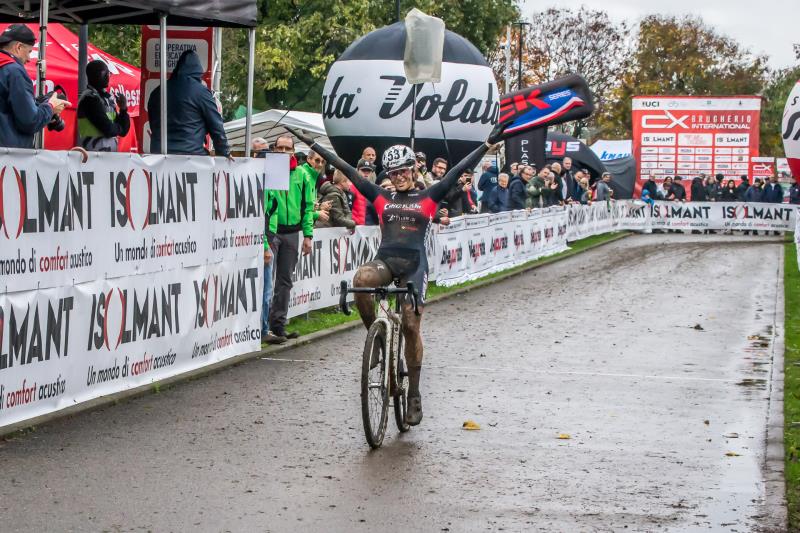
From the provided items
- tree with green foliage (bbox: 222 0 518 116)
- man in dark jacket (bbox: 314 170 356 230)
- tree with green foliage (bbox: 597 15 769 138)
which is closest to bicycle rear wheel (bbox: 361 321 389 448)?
man in dark jacket (bbox: 314 170 356 230)

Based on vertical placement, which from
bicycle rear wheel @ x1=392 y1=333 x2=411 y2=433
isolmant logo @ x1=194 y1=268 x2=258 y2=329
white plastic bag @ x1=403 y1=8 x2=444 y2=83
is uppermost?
white plastic bag @ x1=403 y1=8 x2=444 y2=83

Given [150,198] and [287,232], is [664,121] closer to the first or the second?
[287,232]

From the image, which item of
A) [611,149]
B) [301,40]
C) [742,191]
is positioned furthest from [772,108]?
[301,40]

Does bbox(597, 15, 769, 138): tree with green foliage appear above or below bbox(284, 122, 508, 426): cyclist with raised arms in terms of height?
above

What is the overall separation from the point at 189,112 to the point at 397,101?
16615mm

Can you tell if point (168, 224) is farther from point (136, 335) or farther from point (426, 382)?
point (426, 382)

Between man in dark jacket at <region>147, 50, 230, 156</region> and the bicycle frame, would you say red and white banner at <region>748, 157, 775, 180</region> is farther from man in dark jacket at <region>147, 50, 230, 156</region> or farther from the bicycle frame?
the bicycle frame

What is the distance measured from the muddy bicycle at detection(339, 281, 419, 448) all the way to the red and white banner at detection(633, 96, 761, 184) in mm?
46003

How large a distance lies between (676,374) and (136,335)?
16.5 ft

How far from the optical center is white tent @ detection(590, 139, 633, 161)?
61.2m

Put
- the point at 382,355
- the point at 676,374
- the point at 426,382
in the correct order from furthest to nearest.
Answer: the point at 676,374 → the point at 426,382 → the point at 382,355

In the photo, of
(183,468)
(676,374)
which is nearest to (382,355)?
(183,468)

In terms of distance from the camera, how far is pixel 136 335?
1112cm

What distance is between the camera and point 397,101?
2900 cm
